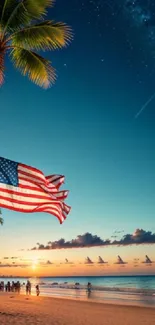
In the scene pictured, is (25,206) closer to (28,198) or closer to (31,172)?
(28,198)

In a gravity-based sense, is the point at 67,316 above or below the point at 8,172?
below

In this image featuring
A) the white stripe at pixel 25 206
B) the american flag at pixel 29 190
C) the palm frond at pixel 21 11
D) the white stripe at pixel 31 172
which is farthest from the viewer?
the palm frond at pixel 21 11

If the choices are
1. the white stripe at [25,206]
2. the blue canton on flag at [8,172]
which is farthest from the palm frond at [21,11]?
the white stripe at [25,206]

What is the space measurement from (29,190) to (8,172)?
40.3 inches

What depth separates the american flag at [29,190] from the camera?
9.55 metres

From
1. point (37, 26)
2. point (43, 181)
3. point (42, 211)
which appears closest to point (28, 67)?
point (37, 26)

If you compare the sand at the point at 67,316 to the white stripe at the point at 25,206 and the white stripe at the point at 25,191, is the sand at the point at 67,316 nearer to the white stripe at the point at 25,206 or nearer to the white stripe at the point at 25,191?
the white stripe at the point at 25,206

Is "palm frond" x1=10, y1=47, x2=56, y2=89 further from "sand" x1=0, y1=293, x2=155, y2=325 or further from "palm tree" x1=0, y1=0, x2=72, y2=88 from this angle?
"sand" x1=0, y1=293, x2=155, y2=325

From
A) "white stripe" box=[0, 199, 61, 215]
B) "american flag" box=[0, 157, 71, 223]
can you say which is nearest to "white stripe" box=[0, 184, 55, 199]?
"american flag" box=[0, 157, 71, 223]

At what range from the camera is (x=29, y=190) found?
10.3 metres

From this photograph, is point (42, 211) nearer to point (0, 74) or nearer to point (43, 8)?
point (0, 74)

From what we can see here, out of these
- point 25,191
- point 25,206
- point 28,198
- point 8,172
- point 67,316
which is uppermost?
point 8,172

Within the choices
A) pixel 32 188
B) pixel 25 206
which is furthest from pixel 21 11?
pixel 25 206

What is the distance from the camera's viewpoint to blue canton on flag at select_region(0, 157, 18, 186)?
9.45m
